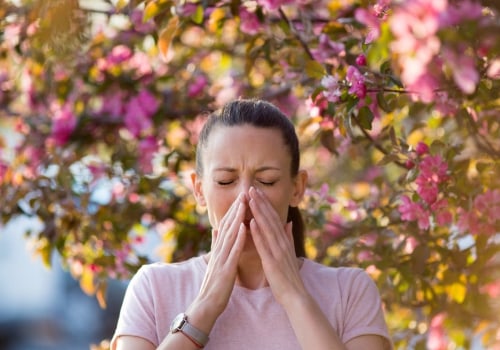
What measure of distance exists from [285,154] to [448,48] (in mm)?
1021

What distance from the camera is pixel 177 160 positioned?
12.4 ft

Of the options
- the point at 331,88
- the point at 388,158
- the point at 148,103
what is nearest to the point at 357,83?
the point at 331,88

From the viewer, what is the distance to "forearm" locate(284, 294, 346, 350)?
7.32 ft

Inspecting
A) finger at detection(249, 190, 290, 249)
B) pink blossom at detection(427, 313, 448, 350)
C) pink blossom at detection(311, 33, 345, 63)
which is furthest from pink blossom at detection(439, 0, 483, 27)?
pink blossom at detection(427, 313, 448, 350)

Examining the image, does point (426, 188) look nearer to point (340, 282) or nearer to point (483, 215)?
point (483, 215)

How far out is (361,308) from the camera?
247 cm

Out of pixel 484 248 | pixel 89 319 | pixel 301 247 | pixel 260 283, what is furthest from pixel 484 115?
pixel 89 319

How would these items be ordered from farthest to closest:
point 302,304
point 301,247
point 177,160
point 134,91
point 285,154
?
point 134,91, point 177,160, point 301,247, point 285,154, point 302,304

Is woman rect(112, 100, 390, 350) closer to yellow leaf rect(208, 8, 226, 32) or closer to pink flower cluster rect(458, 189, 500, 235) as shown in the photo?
pink flower cluster rect(458, 189, 500, 235)

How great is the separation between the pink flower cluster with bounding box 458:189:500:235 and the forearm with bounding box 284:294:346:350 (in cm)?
78

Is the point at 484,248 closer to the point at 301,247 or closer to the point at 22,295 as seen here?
the point at 301,247

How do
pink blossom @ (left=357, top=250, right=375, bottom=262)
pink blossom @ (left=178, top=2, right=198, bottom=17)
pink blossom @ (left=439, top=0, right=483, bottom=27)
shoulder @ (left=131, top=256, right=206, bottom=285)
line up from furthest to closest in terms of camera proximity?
pink blossom @ (left=357, top=250, right=375, bottom=262) → pink blossom @ (left=178, top=2, right=198, bottom=17) → shoulder @ (left=131, top=256, right=206, bottom=285) → pink blossom @ (left=439, top=0, right=483, bottom=27)

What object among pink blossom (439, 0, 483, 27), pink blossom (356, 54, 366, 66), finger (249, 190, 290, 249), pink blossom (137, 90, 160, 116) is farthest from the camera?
pink blossom (137, 90, 160, 116)

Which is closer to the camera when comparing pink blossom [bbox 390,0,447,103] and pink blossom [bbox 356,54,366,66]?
pink blossom [bbox 390,0,447,103]
